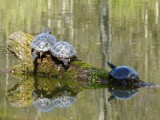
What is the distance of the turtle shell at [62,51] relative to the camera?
1273 cm

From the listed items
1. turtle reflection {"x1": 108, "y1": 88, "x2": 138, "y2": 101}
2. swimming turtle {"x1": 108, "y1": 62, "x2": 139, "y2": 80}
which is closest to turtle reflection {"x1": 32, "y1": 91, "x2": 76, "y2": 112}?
turtle reflection {"x1": 108, "y1": 88, "x2": 138, "y2": 101}

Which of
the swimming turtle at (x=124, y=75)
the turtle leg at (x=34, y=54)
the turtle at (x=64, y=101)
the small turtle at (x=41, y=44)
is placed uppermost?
the small turtle at (x=41, y=44)

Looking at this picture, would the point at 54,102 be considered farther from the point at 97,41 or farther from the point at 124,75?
the point at 97,41

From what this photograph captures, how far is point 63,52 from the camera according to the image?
12.8m

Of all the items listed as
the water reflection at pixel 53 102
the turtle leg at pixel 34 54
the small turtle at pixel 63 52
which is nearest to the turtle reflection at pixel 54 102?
the water reflection at pixel 53 102

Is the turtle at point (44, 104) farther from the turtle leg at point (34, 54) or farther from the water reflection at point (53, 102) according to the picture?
the turtle leg at point (34, 54)

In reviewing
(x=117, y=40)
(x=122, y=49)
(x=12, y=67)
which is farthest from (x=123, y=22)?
(x=12, y=67)

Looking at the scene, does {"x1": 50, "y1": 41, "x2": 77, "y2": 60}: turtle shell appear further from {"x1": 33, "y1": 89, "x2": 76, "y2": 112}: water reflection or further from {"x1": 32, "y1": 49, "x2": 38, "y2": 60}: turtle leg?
{"x1": 33, "y1": 89, "x2": 76, "y2": 112}: water reflection

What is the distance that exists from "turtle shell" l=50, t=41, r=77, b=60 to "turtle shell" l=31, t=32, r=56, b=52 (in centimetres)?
17

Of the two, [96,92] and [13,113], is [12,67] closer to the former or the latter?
[96,92]

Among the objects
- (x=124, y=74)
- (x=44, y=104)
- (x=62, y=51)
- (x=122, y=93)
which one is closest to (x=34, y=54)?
(x=62, y=51)

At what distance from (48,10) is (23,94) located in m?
21.9

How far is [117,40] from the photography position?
64.4ft

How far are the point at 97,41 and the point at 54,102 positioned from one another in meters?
9.35
